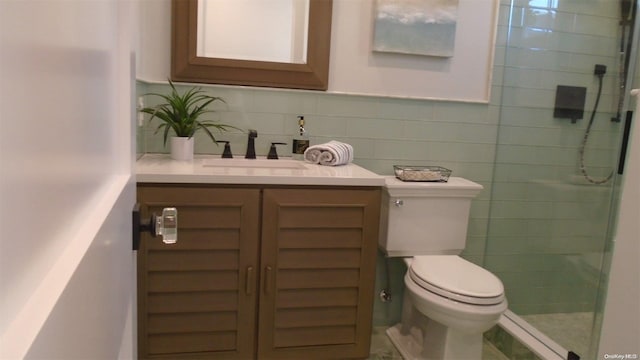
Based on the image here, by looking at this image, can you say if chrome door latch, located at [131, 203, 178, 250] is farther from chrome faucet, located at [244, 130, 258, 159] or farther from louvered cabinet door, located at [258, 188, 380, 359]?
chrome faucet, located at [244, 130, 258, 159]

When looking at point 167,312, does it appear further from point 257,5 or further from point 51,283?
Result: point 51,283

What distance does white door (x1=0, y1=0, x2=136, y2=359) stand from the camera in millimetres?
253

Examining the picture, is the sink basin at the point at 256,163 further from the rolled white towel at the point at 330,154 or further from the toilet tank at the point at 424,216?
the toilet tank at the point at 424,216

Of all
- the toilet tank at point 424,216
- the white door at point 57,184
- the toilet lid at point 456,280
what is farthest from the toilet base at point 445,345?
the white door at point 57,184

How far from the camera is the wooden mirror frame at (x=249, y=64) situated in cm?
208

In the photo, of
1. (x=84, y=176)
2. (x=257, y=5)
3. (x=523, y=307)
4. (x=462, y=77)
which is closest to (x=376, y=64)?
(x=462, y=77)

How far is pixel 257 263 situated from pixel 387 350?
0.85 meters

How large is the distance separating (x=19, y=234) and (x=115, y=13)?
0.45 metres

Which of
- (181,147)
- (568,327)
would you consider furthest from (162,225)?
(568,327)

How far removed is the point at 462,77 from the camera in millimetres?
2375

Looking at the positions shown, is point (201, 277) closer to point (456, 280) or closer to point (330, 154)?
point (330, 154)

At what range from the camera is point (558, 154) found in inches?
91.0

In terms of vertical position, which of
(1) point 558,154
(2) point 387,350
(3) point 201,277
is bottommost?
(2) point 387,350

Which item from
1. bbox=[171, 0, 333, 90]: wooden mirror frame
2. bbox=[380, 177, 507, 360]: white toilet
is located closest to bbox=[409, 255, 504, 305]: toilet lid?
bbox=[380, 177, 507, 360]: white toilet
